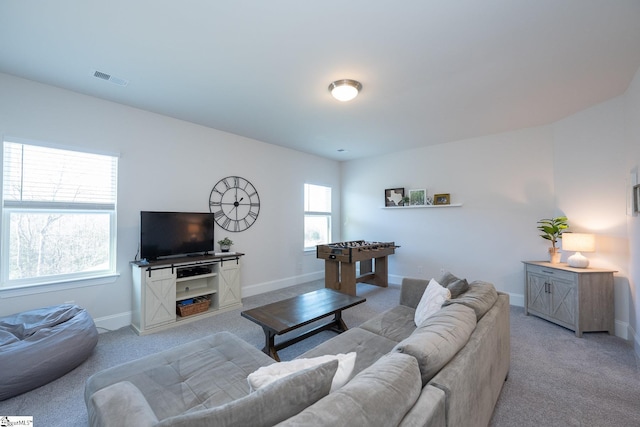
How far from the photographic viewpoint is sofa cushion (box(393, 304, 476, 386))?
3.92ft

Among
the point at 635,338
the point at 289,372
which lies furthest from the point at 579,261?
the point at 289,372

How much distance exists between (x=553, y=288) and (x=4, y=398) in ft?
17.8

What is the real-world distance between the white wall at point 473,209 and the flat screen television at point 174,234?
11.3 ft

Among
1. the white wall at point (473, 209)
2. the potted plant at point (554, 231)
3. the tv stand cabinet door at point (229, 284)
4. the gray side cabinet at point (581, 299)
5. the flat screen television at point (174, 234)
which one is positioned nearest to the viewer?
the gray side cabinet at point (581, 299)


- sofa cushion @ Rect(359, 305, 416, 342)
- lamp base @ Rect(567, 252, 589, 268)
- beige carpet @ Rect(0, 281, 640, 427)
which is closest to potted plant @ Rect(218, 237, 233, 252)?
beige carpet @ Rect(0, 281, 640, 427)

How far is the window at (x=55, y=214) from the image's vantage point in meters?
2.69

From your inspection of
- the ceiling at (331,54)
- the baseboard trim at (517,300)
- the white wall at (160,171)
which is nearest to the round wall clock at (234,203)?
the white wall at (160,171)

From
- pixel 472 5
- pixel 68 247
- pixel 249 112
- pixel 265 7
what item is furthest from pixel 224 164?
pixel 472 5

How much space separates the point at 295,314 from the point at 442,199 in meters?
3.59

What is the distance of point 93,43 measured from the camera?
84.7 inches

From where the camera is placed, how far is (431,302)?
7.23ft

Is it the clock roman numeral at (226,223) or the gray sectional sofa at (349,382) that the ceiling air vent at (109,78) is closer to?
the clock roman numeral at (226,223)

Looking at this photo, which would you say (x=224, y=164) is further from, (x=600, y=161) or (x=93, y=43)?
(x=600, y=161)

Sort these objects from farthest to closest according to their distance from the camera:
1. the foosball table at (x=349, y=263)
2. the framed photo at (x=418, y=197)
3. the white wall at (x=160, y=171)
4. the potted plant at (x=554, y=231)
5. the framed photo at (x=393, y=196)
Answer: the framed photo at (x=393, y=196)
the framed photo at (x=418, y=197)
the foosball table at (x=349, y=263)
the potted plant at (x=554, y=231)
the white wall at (x=160, y=171)
